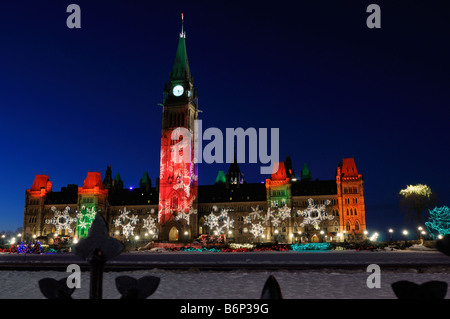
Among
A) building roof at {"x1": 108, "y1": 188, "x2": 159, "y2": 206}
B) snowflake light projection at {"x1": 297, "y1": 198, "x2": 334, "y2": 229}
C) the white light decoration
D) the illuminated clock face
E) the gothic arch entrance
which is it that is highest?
the illuminated clock face

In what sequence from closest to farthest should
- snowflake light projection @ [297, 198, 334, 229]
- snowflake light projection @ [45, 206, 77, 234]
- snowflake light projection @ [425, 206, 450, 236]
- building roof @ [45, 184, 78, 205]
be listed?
snowflake light projection @ [425, 206, 450, 236]
snowflake light projection @ [297, 198, 334, 229]
snowflake light projection @ [45, 206, 77, 234]
building roof @ [45, 184, 78, 205]

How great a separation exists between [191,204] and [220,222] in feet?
40.8

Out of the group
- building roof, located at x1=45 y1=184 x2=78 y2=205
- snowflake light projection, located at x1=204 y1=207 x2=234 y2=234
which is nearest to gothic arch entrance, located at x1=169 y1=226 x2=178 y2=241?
snowflake light projection, located at x1=204 y1=207 x2=234 y2=234

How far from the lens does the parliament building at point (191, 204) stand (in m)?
98.4

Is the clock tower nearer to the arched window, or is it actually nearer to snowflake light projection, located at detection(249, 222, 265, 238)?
the arched window

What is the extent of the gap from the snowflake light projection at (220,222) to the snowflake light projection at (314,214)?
18559 mm

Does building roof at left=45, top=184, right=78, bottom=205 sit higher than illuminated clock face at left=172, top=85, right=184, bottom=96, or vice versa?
illuminated clock face at left=172, top=85, right=184, bottom=96

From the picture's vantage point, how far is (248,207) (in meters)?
107

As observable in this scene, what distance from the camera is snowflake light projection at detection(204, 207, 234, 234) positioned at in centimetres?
10575

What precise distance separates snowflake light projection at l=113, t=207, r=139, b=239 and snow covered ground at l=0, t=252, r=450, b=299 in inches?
3745
